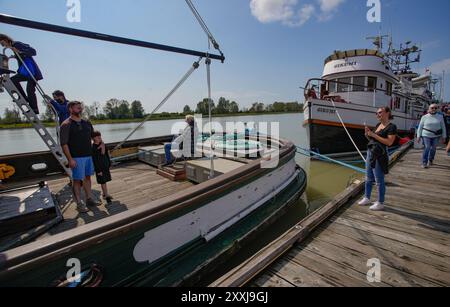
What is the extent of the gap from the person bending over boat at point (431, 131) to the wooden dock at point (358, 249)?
2688 millimetres

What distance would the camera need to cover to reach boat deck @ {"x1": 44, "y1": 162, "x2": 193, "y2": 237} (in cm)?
346

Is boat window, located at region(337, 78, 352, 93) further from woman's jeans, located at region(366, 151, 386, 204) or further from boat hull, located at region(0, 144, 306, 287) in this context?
boat hull, located at region(0, 144, 306, 287)

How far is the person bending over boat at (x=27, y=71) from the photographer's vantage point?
12.7 ft

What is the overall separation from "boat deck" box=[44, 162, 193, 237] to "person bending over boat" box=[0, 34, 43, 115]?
5.80ft

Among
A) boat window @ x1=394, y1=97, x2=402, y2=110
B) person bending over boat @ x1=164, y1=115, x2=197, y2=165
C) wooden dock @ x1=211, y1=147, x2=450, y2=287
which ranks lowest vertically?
wooden dock @ x1=211, y1=147, x2=450, y2=287

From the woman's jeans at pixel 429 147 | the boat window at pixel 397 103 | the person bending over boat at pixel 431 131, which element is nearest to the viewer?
the person bending over boat at pixel 431 131

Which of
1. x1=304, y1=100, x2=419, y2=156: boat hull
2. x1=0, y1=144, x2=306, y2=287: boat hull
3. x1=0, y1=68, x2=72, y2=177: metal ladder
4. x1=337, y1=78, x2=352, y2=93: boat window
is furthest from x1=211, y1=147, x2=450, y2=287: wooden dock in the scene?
x1=337, y1=78, x2=352, y2=93: boat window

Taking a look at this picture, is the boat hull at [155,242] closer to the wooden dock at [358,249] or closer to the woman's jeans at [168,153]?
the wooden dock at [358,249]

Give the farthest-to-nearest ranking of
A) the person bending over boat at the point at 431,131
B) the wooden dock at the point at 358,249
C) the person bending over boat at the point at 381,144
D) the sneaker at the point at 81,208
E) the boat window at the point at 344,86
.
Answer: the boat window at the point at 344,86 < the person bending over boat at the point at 431,131 < the sneaker at the point at 81,208 < the person bending over boat at the point at 381,144 < the wooden dock at the point at 358,249

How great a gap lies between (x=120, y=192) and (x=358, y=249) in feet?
13.9

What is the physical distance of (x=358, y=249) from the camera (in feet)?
9.07

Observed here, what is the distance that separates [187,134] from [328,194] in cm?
543

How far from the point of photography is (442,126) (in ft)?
19.6

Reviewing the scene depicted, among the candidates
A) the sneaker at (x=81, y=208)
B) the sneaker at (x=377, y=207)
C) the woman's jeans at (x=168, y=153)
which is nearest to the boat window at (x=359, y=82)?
the sneaker at (x=377, y=207)
